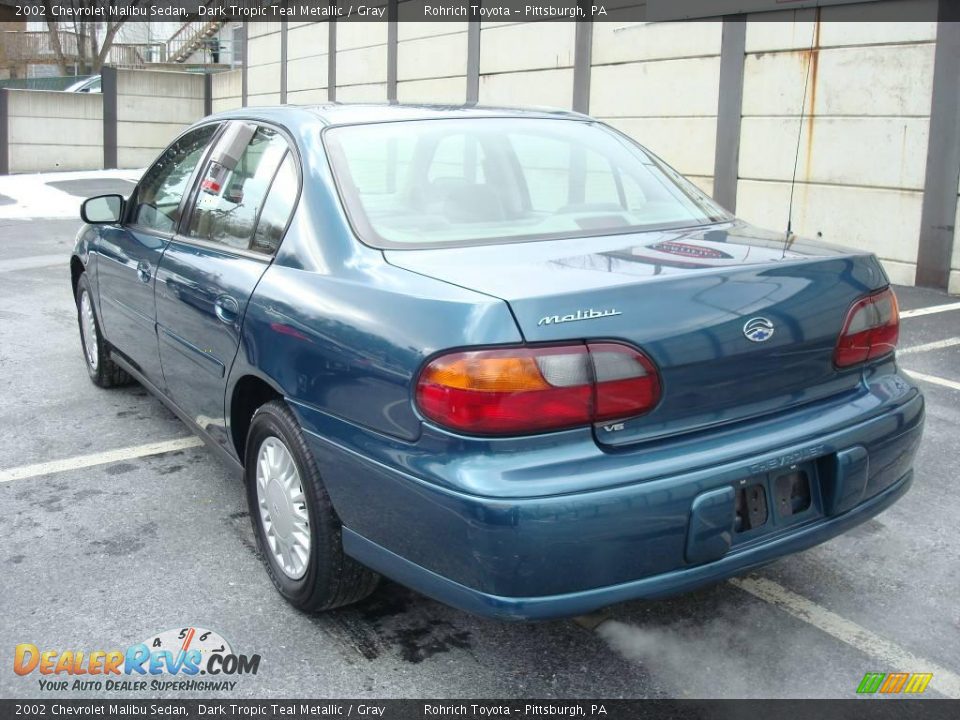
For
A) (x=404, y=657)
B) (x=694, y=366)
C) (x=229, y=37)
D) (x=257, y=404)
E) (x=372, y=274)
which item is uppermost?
(x=229, y=37)

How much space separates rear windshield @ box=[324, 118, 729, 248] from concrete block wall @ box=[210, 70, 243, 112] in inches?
865

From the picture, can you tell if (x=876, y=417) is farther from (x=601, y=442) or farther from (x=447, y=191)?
(x=447, y=191)

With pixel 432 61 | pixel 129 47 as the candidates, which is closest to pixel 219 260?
pixel 432 61

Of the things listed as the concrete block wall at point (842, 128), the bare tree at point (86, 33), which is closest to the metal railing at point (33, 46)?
the bare tree at point (86, 33)

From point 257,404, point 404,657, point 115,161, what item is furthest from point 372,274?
point 115,161

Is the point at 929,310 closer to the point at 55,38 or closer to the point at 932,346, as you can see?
the point at 932,346

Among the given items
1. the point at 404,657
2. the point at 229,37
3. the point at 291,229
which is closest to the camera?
the point at 404,657

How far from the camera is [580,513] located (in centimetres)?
236

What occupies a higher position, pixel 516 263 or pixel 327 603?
pixel 516 263

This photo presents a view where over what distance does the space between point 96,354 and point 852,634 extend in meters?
4.24

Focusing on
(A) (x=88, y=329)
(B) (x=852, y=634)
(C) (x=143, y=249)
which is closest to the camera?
(B) (x=852, y=634)

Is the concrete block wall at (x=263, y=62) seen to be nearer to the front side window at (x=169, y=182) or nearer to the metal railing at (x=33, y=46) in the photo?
the metal railing at (x=33, y=46)

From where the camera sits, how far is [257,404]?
11.3 feet

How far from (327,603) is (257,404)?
76 centimetres
